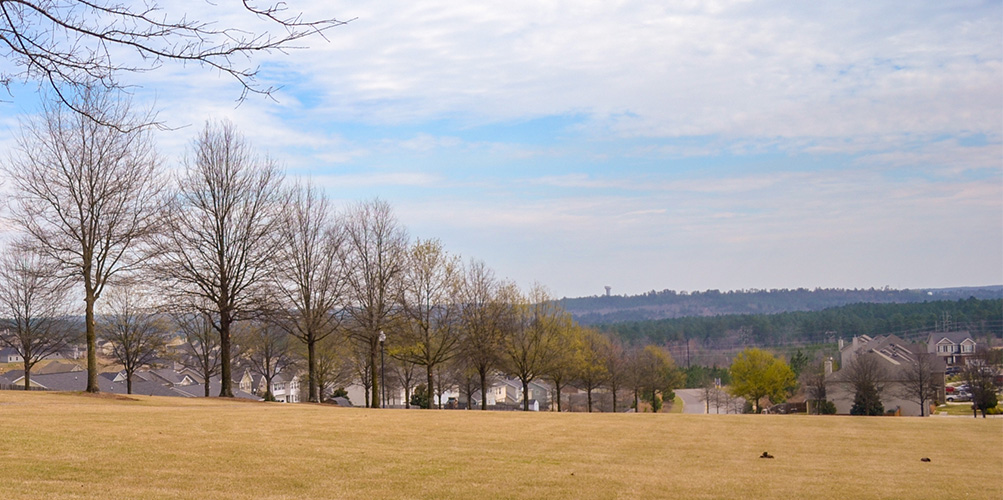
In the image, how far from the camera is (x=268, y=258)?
106 ft

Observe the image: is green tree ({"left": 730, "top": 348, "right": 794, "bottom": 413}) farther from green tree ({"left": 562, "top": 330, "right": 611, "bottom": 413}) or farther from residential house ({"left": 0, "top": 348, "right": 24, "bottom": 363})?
residential house ({"left": 0, "top": 348, "right": 24, "bottom": 363})

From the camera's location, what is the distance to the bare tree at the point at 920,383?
167 feet

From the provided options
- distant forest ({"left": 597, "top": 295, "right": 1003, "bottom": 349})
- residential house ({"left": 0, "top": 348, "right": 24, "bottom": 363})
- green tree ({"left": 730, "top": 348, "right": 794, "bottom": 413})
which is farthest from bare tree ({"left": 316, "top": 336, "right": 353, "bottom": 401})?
distant forest ({"left": 597, "top": 295, "right": 1003, "bottom": 349})

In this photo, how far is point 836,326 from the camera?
14125 cm

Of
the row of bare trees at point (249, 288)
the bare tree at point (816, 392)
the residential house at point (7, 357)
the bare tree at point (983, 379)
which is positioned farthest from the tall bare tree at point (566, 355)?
the residential house at point (7, 357)

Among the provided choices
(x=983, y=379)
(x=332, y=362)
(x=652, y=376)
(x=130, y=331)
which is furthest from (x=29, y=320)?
(x=983, y=379)

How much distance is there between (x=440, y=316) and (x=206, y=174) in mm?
15591

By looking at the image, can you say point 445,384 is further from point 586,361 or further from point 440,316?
point 440,316

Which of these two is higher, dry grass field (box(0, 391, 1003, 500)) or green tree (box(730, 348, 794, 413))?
dry grass field (box(0, 391, 1003, 500))

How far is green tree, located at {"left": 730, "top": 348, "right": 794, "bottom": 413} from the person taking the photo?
67188mm

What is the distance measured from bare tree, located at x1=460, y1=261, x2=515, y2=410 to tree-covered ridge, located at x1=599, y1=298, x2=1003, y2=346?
9427 centimetres

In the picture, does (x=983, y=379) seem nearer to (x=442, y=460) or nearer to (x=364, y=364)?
(x=364, y=364)

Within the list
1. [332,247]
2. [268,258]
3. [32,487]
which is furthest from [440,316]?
[32,487]

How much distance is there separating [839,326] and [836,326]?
1384 millimetres
